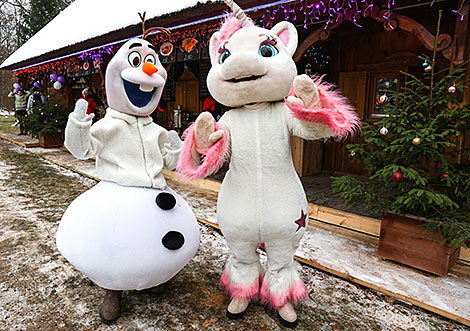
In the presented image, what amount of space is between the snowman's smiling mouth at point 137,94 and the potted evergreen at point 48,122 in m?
9.06

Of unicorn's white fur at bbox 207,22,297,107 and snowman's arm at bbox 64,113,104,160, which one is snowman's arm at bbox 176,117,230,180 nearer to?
unicorn's white fur at bbox 207,22,297,107

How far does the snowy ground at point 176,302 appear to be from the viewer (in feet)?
7.30

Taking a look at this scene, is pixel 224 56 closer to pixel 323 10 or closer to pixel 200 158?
pixel 200 158

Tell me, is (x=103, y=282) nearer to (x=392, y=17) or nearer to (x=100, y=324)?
(x=100, y=324)

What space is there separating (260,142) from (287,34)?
0.77 meters

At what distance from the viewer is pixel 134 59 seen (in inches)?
85.5

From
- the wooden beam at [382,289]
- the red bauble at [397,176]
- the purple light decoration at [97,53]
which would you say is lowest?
the wooden beam at [382,289]

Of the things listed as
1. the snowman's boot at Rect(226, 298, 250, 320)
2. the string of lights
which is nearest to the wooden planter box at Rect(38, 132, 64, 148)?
the string of lights

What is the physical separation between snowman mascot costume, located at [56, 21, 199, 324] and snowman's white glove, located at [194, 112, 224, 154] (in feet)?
1.55

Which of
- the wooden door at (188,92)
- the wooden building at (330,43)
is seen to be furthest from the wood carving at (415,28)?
the wooden door at (188,92)

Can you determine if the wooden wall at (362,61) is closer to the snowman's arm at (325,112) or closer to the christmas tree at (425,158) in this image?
the christmas tree at (425,158)

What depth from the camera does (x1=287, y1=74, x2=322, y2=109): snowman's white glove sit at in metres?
1.73

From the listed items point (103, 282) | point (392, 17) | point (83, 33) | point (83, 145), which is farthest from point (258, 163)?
point (83, 33)

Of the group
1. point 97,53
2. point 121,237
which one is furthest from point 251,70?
point 97,53
